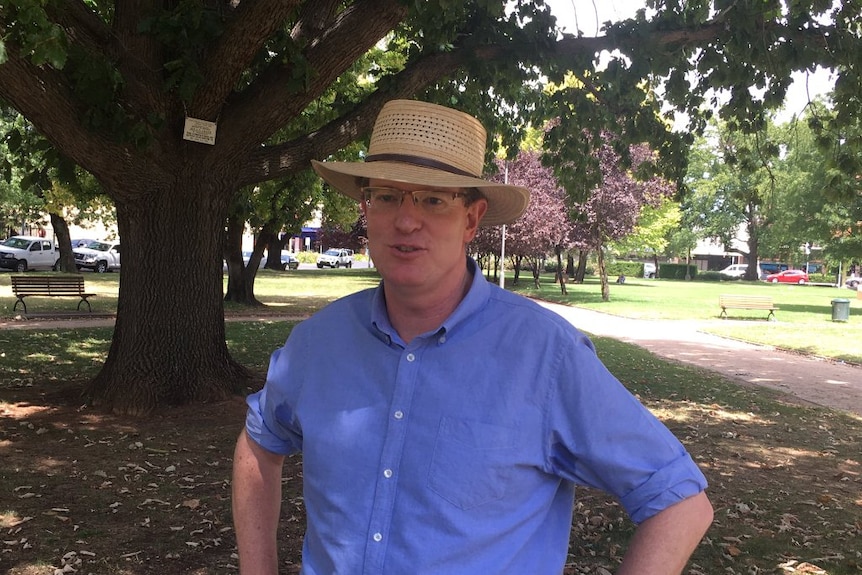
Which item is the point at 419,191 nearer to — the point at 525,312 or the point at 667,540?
A: the point at 525,312

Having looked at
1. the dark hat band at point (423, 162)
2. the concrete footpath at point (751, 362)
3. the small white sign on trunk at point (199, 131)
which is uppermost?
the small white sign on trunk at point (199, 131)

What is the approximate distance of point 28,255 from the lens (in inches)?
1282

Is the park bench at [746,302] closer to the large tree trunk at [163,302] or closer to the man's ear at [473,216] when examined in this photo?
the large tree trunk at [163,302]

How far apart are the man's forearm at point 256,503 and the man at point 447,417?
43 mm

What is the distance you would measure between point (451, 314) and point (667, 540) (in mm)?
684

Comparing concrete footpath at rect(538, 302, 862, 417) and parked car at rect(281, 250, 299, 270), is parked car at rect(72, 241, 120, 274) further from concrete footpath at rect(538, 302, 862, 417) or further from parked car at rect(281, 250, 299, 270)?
concrete footpath at rect(538, 302, 862, 417)

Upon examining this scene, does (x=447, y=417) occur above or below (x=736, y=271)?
above

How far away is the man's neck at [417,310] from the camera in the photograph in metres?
1.80

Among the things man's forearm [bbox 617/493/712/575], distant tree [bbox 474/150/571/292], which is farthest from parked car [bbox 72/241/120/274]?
man's forearm [bbox 617/493/712/575]

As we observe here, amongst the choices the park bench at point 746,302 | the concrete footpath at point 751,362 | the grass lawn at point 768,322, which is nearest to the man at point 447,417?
the concrete footpath at point 751,362

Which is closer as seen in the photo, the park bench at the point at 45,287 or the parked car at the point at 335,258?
the park bench at the point at 45,287

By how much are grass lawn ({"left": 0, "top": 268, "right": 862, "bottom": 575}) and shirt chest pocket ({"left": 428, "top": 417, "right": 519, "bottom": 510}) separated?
9.82 ft

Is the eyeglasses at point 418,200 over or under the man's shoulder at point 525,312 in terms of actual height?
over

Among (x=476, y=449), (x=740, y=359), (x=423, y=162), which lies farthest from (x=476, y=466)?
(x=740, y=359)
